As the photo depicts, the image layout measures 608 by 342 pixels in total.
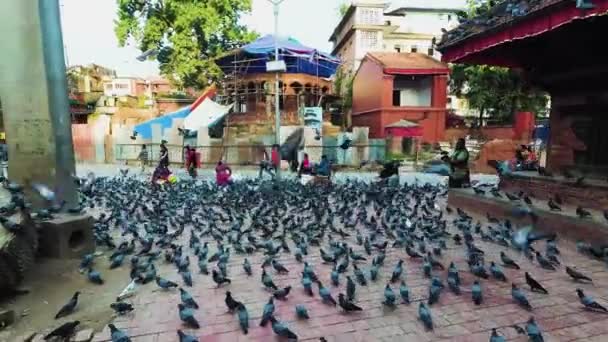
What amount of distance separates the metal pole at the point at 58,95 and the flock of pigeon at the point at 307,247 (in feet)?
4.12

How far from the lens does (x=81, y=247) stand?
623 centimetres

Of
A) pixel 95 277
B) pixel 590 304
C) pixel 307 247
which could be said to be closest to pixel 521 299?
pixel 590 304

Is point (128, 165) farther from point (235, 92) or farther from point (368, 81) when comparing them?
point (368, 81)

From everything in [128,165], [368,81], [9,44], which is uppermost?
[368,81]

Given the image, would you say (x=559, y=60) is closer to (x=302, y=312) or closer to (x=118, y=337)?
(x=302, y=312)

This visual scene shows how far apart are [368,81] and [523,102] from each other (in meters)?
11.0

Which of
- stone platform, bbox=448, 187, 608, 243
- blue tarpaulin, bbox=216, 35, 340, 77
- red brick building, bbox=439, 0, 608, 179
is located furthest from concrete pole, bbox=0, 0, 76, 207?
blue tarpaulin, bbox=216, 35, 340, 77

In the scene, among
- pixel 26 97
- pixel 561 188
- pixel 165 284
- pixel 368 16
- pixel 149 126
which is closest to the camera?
pixel 165 284

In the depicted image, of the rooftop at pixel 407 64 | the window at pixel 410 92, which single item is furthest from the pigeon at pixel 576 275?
the window at pixel 410 92

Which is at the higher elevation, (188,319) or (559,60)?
(559,60)

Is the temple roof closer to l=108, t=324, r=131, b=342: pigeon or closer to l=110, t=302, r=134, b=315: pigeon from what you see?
l=108, t=324, r=131, b=342: pigeon

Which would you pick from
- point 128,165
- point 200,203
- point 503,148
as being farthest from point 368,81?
point 200,203

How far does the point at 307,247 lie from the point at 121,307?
318 centimetres

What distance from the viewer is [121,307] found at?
438cm
